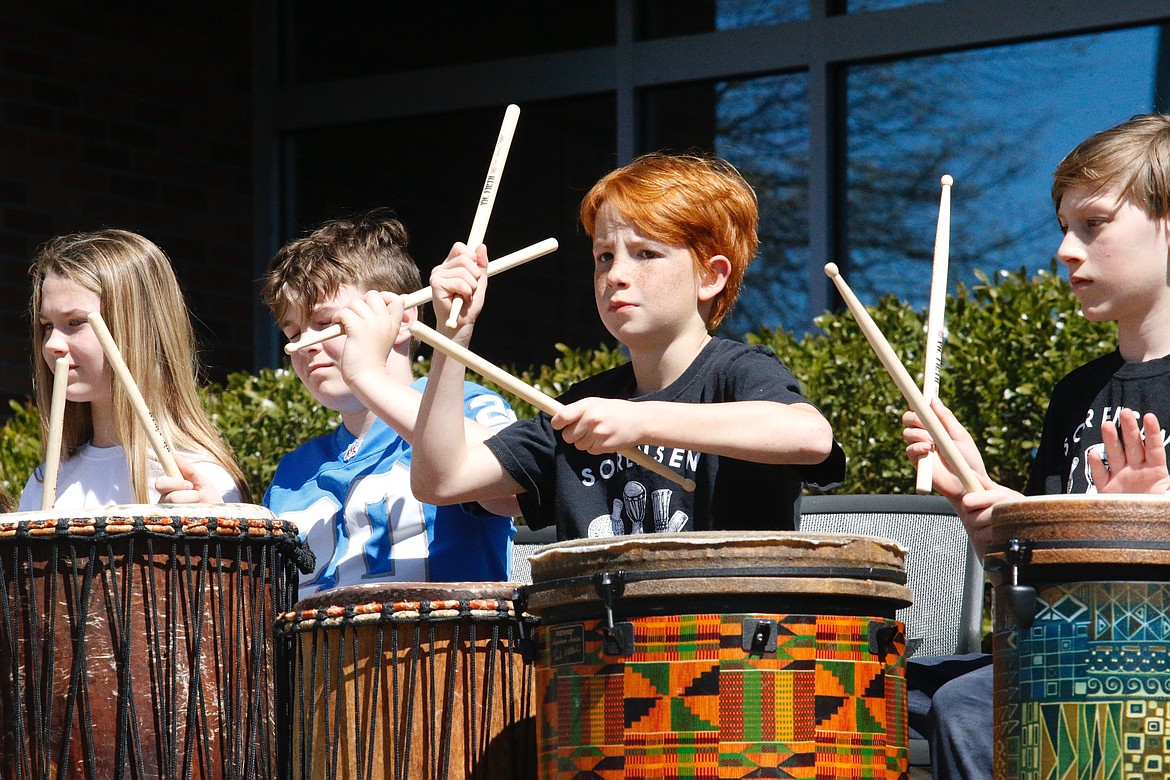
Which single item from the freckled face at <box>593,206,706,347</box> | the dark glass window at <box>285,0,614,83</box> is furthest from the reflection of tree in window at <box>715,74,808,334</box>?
the freckled face at <box>593,206,706,347</box>

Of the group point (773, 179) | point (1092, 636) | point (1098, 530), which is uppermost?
point (773, 179)

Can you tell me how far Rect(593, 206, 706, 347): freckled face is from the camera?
2887mm

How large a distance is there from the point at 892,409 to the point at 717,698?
1.91m

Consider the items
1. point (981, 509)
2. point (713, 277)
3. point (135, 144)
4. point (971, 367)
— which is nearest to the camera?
point (981, 509)

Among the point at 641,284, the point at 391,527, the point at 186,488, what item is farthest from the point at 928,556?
the point at 186,488

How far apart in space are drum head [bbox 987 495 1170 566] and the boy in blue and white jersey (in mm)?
1288

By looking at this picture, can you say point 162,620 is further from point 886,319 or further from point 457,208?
point 457,208

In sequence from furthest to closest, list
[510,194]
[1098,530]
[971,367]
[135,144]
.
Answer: [135,144] < [510,194] < [971,367] < [1098,530]

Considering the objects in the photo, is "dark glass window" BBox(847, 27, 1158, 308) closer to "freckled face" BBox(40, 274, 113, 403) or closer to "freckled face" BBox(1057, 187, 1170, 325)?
"freckled face" BBox(1057, 187, 1170, 325)

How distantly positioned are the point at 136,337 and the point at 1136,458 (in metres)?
2.23

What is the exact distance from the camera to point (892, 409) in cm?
399

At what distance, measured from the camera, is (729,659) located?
220 cm

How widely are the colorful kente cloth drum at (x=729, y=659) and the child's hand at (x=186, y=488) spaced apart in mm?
1176

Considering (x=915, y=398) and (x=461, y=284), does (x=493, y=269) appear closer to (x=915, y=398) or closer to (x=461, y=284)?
(x=461, y=284)
